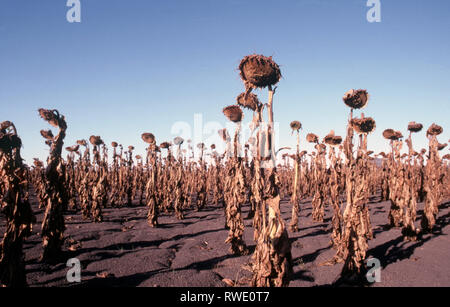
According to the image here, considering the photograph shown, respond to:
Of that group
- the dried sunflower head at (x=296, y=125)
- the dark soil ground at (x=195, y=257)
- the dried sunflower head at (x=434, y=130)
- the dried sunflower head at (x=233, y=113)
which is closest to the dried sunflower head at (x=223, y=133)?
the dried sunflower head at (x=233, y=113)

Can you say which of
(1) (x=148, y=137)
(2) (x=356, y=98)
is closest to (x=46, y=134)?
(1) (x=148, y=137)

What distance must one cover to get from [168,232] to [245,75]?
8653mm

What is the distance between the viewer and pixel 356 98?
5773 millimetres

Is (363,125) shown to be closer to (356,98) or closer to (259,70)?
(356,98)

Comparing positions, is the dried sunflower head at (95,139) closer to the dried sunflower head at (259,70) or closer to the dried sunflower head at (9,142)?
the dried sunflower head at (9,142)

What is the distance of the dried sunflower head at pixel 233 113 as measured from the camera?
7.58 meters

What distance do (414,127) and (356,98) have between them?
18.7 feet

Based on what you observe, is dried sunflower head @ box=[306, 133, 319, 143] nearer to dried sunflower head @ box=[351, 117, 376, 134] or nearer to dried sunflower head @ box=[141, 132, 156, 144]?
dried sunflower head @ box=[351, 117, 376, 134]

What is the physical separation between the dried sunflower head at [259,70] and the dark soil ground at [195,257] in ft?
15.2

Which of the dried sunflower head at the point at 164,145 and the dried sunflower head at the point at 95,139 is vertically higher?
the dried sunflower head at the point at 95,139

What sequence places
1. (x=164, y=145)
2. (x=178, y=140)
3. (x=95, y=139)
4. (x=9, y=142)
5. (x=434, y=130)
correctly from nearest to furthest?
(x=9, y=142) < (x=434, y=130) < (x=95, y=139) < (x=164, y=145) < (x=178, y=140)
